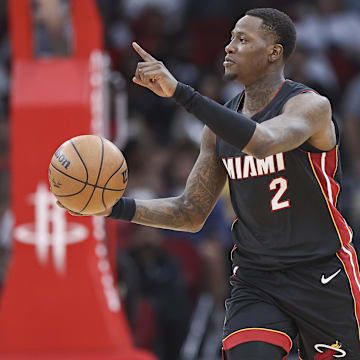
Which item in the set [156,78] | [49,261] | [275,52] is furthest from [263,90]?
[49,261]

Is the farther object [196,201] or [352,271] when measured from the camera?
[196,201]

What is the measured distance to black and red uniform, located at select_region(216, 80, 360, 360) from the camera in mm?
4324

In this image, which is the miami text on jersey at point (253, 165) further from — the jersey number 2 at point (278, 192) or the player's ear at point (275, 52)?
the player's ear at point (275, 52)

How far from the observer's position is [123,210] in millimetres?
4648

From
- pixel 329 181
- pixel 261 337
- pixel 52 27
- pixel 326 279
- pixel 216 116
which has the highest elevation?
pixel 216 116

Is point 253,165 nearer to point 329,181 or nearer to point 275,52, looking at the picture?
point 329,181

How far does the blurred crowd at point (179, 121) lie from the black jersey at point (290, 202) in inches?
130

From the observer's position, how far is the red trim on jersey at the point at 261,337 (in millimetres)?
4211

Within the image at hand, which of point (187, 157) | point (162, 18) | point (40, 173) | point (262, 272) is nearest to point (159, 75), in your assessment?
point (262, 272)

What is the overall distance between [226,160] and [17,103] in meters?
3.00

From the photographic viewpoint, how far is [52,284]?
23.0ft

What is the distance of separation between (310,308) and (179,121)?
244 inches

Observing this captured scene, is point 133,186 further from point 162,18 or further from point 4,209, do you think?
point 162,18

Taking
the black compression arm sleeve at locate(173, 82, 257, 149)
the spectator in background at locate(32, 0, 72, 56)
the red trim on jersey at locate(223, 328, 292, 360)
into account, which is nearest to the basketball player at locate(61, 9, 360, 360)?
the red trim on jersey at locate(223, 328, 292, 360)
